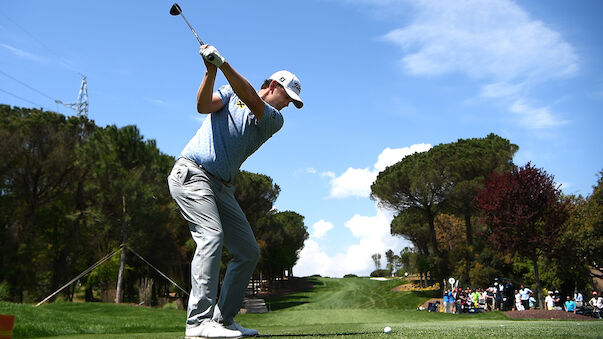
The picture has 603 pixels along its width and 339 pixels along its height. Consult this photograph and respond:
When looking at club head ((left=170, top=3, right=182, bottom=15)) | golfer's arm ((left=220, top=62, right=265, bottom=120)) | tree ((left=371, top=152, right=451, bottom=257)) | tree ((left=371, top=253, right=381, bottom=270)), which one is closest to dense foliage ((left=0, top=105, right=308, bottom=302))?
tree ((left=371, top=152, right=451, bottom=257))

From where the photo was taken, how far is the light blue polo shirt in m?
4.05

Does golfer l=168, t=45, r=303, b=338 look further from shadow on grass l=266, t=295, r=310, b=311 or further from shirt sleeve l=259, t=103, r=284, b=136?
shadow on grass l=266, t=295, r=310, b=311

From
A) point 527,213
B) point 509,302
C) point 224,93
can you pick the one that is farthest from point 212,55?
point 509,302

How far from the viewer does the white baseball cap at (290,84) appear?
14.1 ft

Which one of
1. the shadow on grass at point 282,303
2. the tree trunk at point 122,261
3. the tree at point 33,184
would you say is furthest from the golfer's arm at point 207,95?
the shadow on grass at point 282,303

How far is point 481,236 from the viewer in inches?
1715

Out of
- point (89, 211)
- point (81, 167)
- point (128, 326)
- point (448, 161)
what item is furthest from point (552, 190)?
point (81, 167)

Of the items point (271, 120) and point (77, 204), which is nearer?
point (271, 120)

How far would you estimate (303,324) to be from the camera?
1759 centimetres

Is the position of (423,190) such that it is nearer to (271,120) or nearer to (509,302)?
(509,302)

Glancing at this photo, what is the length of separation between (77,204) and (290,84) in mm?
36021

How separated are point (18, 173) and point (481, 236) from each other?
3770 centimetres

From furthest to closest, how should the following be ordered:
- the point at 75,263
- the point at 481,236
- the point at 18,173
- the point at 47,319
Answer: the point at 481,236 < the point at 75,263 < the point at 18,173 < the point at 47,319

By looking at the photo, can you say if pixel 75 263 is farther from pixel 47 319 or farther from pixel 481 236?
pixel 481 236
